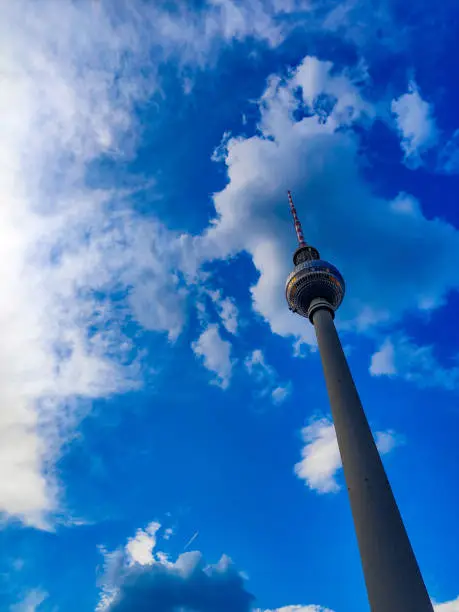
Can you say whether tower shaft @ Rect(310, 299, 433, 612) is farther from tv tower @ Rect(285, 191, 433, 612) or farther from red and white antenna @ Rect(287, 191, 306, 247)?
red and white antenna @ Rect(287, 191, 306, 247)

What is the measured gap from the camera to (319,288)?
216 feet

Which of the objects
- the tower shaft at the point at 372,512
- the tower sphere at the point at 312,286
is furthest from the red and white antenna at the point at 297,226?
the tower shaft at the point at 372,512

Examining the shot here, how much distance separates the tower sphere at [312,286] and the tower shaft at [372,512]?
16.2 metres

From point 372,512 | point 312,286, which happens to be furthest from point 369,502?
point 312,286

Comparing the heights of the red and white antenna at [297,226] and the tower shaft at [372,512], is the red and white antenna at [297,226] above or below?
above

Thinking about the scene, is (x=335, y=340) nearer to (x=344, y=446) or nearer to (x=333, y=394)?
(x=333, y=394)

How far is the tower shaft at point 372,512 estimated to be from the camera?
102 ft

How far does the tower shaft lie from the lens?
31219 mm

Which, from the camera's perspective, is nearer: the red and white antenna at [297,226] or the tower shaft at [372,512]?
the tower shaft at [372,512]

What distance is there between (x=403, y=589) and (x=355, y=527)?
6448 millimetres

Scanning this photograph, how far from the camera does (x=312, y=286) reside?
6612 centimetres

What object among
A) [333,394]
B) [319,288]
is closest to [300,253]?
[319,288]

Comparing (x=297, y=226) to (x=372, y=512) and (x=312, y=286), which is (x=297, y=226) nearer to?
(x=312, y=286)

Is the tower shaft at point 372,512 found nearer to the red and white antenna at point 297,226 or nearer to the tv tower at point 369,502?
the tv tower at point 369,502
